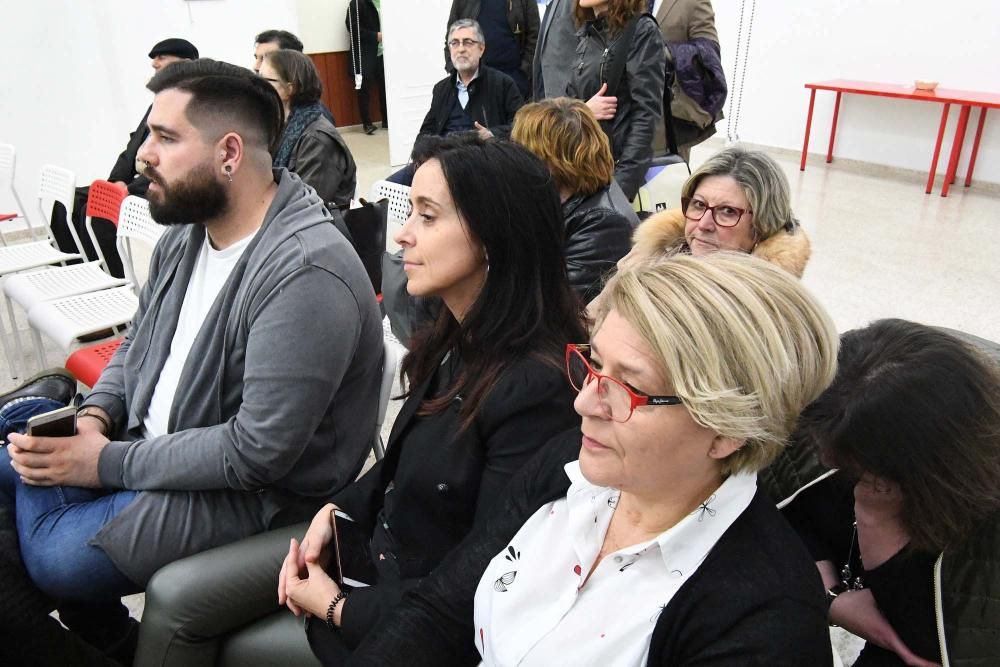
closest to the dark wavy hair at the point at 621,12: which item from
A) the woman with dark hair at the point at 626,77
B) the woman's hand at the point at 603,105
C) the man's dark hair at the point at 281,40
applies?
the woman with dark hair at the point at 626,77

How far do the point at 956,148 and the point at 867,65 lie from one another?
1195 mm

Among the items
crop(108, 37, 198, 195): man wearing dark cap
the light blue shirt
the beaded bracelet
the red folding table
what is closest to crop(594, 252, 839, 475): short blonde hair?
the beaded bracelet

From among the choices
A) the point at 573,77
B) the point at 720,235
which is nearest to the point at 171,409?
the point at 720,235

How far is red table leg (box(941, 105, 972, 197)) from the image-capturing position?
5941 millimetres

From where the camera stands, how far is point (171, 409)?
A: 1.66 metres

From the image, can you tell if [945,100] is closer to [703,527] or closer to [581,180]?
[581,180]

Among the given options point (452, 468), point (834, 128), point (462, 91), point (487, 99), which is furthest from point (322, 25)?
point (452, 468)

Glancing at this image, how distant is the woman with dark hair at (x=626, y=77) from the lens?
126 inches

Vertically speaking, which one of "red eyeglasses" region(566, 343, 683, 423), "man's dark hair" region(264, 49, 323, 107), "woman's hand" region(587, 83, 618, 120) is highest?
"man's dark hair" region(264, 49, 323, 107)

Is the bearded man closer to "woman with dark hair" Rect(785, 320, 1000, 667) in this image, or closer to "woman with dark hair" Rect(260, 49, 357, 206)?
"woman with dark hair" Rect(785, 320, 1000, 667)

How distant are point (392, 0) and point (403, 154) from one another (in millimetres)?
1337

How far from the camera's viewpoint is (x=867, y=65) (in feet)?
22.1

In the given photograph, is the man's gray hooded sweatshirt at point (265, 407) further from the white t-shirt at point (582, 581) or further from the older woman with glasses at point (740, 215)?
the older woman with glasses at point (740, 215)

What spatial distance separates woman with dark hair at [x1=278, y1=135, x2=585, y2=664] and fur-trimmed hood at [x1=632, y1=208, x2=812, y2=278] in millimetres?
738
